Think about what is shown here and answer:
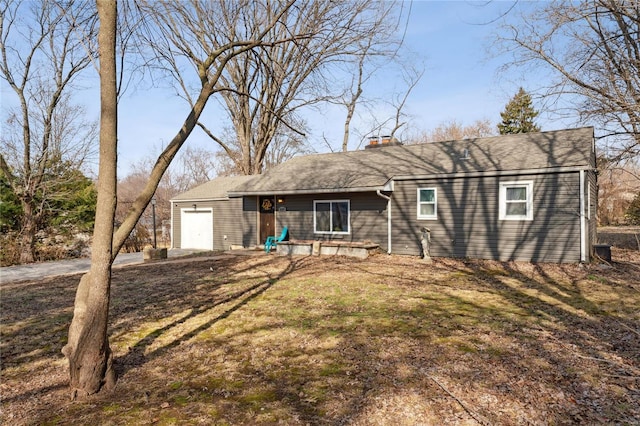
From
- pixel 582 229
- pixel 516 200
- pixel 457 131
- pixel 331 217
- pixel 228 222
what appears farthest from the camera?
pixel 457 131

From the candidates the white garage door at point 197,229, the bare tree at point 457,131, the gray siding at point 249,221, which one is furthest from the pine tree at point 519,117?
the white garage door at point 197,229

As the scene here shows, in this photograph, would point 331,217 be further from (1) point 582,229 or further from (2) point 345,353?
(2) point 345,353

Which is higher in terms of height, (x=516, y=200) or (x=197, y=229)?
(x=516, y=200)

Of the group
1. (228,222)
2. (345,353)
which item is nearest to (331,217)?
(228,222)

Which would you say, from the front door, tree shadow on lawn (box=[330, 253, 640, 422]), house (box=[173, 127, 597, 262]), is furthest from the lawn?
the front door

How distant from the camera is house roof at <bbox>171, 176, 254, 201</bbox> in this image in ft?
63.0

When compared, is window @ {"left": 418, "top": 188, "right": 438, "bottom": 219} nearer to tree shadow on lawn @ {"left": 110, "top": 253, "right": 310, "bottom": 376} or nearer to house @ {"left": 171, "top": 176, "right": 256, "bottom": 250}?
tree shadow on lawn @ {"left": 110, "top": 253, "right": 310, "bottom": 376}

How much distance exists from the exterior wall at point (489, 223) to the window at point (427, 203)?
0.14 metres

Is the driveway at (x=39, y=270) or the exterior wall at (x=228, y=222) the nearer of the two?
the driveway at (x=39, y=270)

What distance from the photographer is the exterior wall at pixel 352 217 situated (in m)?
13.9

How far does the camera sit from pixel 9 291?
917cm

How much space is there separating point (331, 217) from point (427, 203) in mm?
3772

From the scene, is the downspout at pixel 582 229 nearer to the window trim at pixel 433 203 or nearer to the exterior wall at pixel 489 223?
the exterior wall at pixel 489 223

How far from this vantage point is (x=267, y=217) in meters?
17.1
